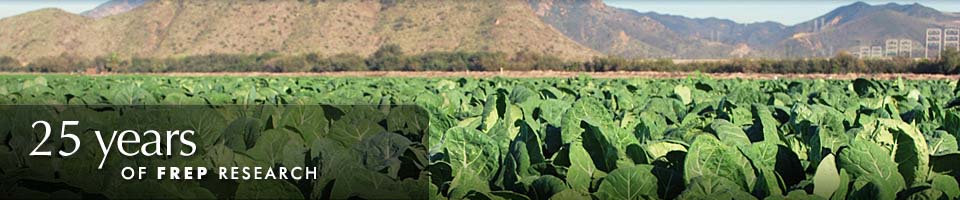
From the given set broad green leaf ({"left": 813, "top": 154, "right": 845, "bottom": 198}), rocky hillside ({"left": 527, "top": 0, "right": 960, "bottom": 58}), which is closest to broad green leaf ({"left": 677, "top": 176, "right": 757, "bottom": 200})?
broad green leaf ({"left": 813, "top": 154, "right": 845, "bottom": 198})

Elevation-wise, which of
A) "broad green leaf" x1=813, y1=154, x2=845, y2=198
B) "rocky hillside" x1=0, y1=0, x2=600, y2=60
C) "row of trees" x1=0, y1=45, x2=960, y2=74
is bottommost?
"row of trees" x1=0, y1=45, x2=960, y2=74

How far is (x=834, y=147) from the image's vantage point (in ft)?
9.20

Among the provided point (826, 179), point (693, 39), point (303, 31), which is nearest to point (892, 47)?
point (693, 39)

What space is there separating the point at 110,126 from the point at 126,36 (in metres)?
111

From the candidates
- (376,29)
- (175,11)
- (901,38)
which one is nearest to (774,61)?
(376,29)

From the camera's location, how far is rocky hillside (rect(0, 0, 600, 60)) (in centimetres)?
9375

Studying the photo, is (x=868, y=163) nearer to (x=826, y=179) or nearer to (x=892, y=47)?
(x=826, y=179)

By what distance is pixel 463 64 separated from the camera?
69.7 meters
